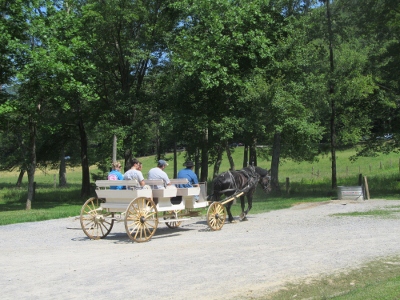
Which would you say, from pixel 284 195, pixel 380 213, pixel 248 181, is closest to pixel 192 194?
pixel 248 181

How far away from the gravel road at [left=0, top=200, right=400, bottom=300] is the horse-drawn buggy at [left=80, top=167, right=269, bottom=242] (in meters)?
0.42

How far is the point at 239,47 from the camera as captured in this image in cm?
3006

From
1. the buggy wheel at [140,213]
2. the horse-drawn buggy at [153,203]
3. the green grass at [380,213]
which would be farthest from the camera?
the green grass at [380,213]

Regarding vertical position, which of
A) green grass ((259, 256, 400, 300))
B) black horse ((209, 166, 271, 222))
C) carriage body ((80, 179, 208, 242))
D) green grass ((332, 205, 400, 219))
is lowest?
green grass ((259, 256, 400, 300))

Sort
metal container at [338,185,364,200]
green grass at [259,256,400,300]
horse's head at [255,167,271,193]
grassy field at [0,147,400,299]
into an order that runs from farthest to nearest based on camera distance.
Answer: metal container at [338,185,364,200] → horse's head at [255,167,271,193] → grassy field at [0,147,400,299] → green grass at [259,256,400,300]

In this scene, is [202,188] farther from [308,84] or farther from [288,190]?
[288,190]

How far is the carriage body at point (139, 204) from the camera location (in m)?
13.8

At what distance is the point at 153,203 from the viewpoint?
1409 centimetres

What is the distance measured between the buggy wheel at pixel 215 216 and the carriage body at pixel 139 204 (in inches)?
21.4

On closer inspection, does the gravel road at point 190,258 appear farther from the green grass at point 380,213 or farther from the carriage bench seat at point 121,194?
the green grass at point 380,213

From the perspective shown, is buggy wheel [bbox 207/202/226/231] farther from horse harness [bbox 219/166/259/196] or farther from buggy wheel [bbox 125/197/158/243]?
buggy wheel [bbox 125/197/158/243]

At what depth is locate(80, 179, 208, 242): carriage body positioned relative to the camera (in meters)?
13.8

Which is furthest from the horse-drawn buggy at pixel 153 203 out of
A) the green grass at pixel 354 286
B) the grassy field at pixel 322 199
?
the green grass at pixel 354 286

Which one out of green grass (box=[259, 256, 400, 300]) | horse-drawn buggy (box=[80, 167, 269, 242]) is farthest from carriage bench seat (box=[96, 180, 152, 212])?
green grass (box=[259, 256, 400, 300])
